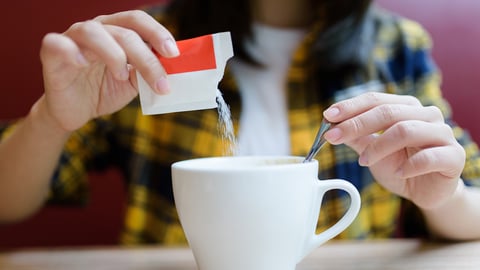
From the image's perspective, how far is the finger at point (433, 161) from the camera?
0.49m

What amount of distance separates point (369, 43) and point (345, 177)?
24cm

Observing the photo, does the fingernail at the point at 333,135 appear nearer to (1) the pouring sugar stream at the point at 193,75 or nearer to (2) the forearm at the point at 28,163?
(1) the pouring sugar stream at the point at 193,75

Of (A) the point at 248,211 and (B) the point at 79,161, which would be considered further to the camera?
(B) the point at 79,161

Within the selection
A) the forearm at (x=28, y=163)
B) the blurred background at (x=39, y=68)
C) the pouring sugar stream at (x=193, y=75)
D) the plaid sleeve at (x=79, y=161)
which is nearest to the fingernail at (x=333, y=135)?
the pouring sugar stream at (x=193, y=75)

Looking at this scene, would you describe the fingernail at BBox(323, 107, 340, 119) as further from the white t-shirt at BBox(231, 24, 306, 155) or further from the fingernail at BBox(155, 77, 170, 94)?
the white t-shirt at BBox(231, 24, 306, 155)

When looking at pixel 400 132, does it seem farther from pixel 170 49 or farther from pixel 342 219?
pixel 170 49

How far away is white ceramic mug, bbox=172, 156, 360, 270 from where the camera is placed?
401 millimetres

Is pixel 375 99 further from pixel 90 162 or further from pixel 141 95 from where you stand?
pixel 90 162

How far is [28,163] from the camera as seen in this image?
2.33 feet

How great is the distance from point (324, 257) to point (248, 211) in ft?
0.68

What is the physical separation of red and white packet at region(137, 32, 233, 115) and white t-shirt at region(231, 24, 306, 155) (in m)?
0.39

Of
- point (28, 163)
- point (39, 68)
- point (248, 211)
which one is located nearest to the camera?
point (248, 211)

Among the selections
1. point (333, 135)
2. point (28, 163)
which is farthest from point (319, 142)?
point (28, 163)

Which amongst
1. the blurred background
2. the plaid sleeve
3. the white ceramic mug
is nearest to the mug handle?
the white ceramic mug
